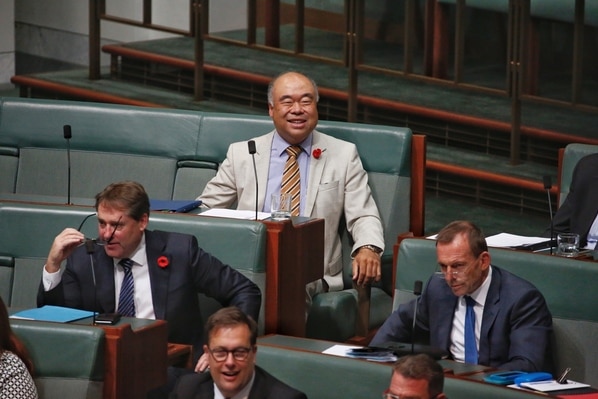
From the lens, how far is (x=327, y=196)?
11.3 ft

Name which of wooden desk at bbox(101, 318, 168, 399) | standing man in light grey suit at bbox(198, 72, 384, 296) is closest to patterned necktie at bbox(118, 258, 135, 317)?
wooden desk at bbox(101, 318, 168, 399)

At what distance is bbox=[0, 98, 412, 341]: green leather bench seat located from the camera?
11.5ft

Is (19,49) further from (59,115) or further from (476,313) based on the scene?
(476,313)

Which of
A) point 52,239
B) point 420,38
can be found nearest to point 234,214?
point 52,239

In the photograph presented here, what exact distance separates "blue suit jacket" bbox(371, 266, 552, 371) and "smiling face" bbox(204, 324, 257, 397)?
42cm

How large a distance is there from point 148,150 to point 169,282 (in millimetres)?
886

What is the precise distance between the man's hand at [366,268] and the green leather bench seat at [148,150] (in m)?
0.17

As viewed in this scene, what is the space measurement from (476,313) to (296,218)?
56cm

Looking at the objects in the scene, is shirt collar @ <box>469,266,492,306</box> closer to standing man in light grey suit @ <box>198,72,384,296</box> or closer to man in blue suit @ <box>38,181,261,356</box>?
man in blue suit @ <box>38,181,261,356</box>

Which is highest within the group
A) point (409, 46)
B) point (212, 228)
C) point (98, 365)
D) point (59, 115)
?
point (409, 46)

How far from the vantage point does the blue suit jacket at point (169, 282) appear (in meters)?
2.91

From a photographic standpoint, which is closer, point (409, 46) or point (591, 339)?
point (591, 339)

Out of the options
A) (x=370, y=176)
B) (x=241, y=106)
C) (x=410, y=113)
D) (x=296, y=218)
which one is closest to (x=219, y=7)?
(x=241, y=106)

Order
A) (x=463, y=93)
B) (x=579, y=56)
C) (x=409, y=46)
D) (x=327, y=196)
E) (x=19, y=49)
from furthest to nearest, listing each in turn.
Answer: (x=19, y=49)
(x=463, y=93)
(x=409, y=46)
(x=579, y=56)
(x=327, y=196)
